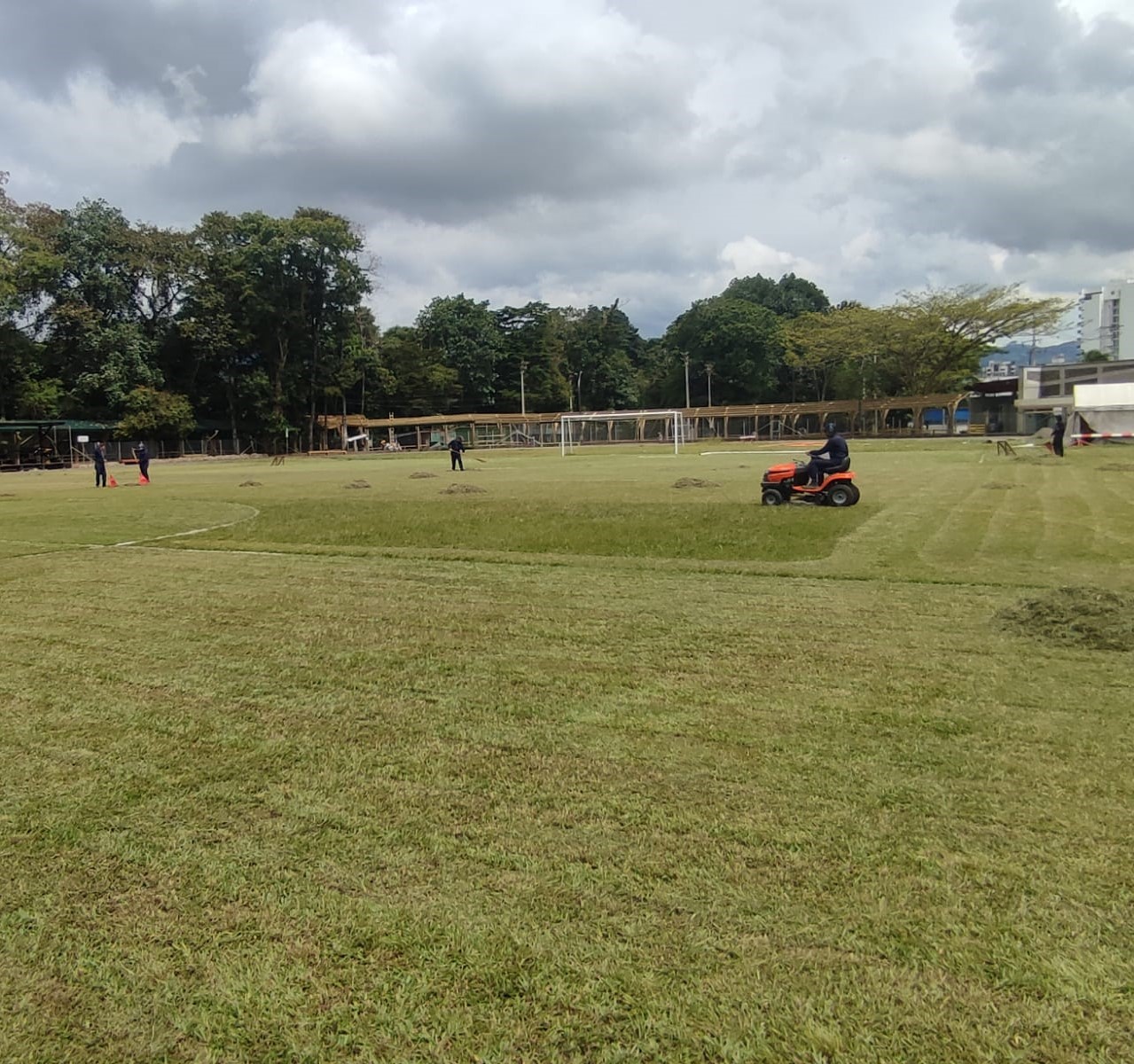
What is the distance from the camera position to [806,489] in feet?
53.0

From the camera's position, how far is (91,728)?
16.4 feet

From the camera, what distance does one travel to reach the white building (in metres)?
116

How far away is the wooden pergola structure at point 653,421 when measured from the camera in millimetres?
73500

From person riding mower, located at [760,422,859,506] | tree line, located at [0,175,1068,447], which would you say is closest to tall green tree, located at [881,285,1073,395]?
tree line, located at [0,175,1068,447]

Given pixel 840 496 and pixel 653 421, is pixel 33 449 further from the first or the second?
pixel 840 496

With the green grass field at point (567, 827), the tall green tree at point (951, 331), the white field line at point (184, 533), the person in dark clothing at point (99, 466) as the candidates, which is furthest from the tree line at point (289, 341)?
the green grass field at point (567, 827)

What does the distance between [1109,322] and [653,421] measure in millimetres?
94570

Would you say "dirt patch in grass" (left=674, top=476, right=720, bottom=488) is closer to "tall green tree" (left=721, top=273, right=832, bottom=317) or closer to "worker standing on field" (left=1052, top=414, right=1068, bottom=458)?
"worker standing on field" (left=1052, top=414, right=1068, bottom=458)

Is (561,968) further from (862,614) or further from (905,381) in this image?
(905,381)

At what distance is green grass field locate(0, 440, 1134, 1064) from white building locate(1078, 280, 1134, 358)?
126 metres

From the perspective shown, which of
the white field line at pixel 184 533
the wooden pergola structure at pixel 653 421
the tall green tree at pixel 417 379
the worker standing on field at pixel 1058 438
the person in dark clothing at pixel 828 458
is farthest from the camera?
the tall green tree at pixel 417 379

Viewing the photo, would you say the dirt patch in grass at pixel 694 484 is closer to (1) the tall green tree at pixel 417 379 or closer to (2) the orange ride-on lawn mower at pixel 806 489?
(2) the orange ride-on lawn mower at pixel 806 489

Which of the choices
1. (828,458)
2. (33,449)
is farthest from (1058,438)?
(33,449)

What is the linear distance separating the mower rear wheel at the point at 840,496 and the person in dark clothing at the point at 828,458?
0.32m
